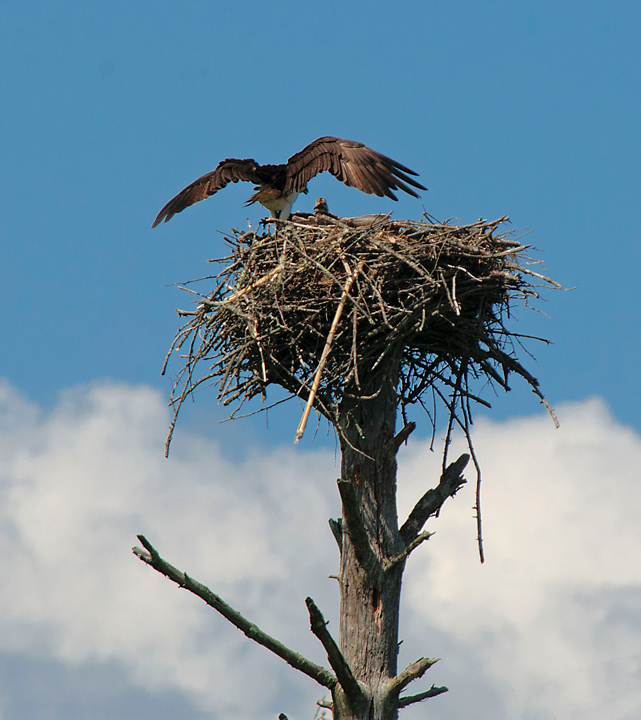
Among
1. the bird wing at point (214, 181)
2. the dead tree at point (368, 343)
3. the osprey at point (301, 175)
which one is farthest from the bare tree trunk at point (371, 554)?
the bird wing at point (214, 181)

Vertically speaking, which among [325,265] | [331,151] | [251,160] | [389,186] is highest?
[251,160]

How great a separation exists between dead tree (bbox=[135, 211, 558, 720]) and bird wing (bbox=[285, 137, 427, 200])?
314 millimetres

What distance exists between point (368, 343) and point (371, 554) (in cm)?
141

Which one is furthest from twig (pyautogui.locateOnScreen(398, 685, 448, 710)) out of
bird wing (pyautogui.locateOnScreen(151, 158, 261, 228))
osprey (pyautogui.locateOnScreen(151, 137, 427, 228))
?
bird wing (pyautogui.locateOnScreen(151, 158, 261, 228))

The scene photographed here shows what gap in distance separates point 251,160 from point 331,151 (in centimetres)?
104

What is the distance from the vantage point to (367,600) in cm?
593

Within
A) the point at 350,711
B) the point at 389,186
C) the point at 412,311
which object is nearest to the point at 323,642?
the point at 350,711

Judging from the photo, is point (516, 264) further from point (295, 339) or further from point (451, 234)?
point (295, 339)

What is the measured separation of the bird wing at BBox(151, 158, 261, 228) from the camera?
26.9 ft

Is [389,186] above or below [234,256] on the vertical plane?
above

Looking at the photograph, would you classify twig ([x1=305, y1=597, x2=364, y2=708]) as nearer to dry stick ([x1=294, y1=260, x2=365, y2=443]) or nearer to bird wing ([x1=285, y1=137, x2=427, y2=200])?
dry stick ([x1=294, y1=260, x2=365, y2=443])

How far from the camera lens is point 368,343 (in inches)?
247

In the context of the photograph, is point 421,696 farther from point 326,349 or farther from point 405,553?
point 326,349

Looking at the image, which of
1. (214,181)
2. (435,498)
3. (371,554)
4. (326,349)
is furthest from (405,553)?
(214,181)
